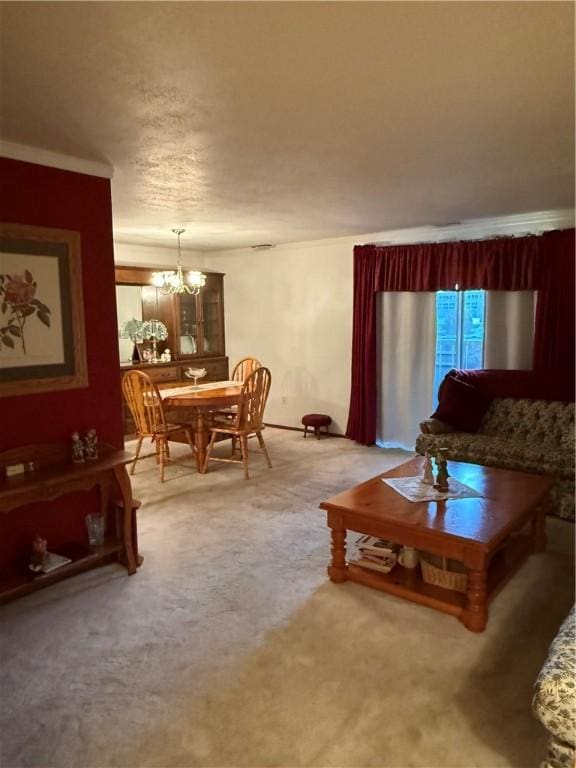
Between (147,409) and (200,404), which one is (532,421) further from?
(147,409)

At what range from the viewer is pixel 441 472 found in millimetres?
2898

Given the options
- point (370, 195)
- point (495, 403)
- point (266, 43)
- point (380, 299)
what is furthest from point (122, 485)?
point (380, 299)

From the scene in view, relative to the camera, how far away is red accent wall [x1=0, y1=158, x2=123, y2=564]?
8.52 ft

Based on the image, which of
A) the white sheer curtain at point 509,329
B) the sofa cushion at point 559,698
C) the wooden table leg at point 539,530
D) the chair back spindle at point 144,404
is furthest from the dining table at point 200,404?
the sofa cushion at point 559,698

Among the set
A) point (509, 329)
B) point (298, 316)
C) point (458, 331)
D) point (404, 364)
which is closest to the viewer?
point (509, 329)

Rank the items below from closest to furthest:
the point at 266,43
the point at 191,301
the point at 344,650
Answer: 1. the point at 266,43
2. the point at 344,650
3. the point at 191,301

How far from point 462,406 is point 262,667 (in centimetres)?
296

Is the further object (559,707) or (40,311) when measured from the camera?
(40,311)

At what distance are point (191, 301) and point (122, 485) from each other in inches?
162

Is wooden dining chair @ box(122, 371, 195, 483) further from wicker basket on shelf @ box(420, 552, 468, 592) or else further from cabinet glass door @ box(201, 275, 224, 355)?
wicker basket on shelf @ box(420, 552, 468, 592)

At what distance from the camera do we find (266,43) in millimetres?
1633

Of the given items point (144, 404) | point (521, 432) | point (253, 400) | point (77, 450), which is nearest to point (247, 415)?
point (253, 400)

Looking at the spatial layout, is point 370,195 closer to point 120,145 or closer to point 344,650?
point 120,145

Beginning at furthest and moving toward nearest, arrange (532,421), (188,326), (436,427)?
(188,326)
(436,427)
(532,421)
